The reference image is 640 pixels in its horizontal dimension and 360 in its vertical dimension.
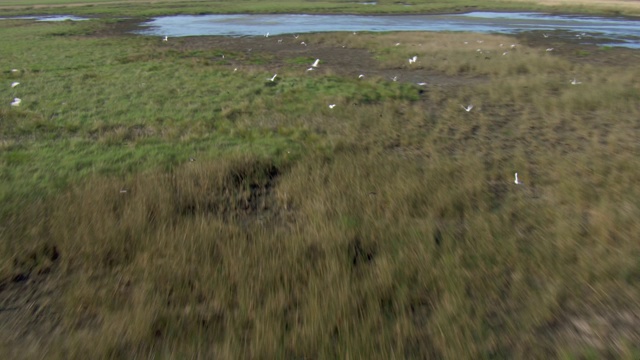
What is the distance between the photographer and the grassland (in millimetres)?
4070

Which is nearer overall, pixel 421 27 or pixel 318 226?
pixel 318 226

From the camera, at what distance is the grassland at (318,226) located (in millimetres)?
4070

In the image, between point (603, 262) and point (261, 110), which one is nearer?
point (603, 262)

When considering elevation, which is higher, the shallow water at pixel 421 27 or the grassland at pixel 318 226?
the grassland at pixel 318 226

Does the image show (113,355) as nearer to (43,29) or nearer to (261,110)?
(261,110)

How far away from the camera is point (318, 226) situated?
5973mm

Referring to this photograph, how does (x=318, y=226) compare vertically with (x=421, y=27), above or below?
above

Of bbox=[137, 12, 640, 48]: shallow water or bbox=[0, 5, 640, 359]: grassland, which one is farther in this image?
bbox=[137, 12, 640, 48]: shallow water

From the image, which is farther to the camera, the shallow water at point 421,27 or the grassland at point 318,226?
the shallow water at point 421,27

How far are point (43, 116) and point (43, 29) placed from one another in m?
31.6

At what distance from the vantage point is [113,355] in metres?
3.78

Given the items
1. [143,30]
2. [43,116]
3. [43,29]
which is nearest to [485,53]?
[43,116]

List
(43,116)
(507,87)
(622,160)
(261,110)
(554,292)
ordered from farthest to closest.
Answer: (507,87)
(261,110)
(43,116)
(622,160)
(554,292)

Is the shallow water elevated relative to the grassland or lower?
lower
